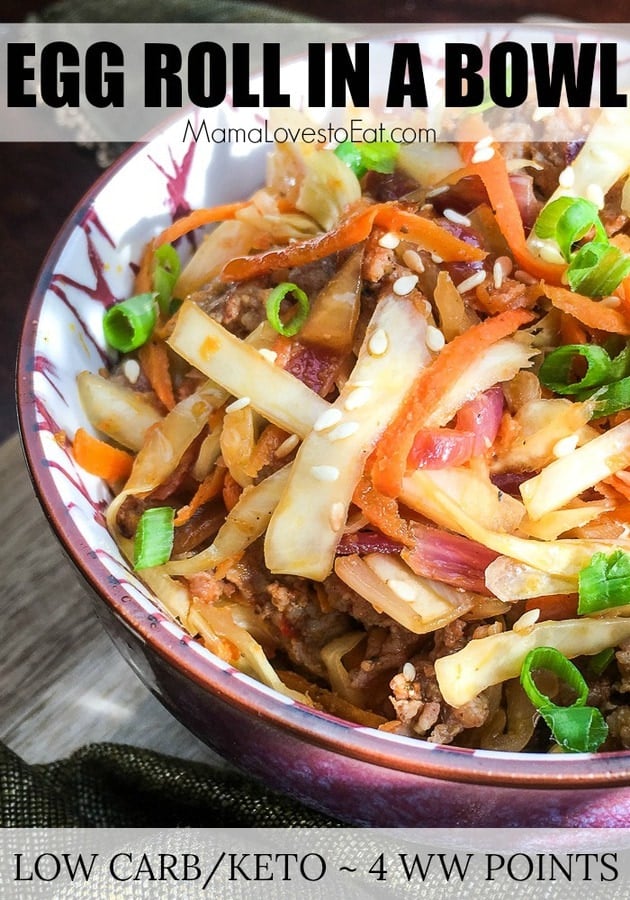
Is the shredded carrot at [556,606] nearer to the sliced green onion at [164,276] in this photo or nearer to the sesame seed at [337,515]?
the sesame seed at [337,515]

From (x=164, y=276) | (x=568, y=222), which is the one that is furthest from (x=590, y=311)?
(x=164, y=276)

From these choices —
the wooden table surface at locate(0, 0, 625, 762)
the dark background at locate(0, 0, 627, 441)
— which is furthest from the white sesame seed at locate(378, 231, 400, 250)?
the dark background at locate(0, 0, 627, 441)

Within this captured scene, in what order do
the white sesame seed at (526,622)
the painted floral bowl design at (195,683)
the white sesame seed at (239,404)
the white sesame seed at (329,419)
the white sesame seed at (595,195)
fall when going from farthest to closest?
1. the white sesame seed at (595,195)
2. the white sesame seed at (239,404)
3. the white sesame seed at (329,419)
4. the white sesame seed at (526,622)
5. the painted floral bowl design at (195,683)

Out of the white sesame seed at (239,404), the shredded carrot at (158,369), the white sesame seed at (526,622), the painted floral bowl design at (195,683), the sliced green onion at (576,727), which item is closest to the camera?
the painted floral bowl design at (195,683)

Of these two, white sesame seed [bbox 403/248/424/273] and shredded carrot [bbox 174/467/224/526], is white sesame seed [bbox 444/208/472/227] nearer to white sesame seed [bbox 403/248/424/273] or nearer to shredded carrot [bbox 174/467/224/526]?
white sesame seed [bbox 403/248/424/273]

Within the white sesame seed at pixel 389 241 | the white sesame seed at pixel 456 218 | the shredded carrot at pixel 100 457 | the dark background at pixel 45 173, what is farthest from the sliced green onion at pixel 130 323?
the dark background at pixel 45 173

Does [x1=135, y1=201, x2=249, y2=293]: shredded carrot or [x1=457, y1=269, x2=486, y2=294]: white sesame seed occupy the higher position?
[x1=457, y1=269, x2=486, y2=294]: white sesame seed
